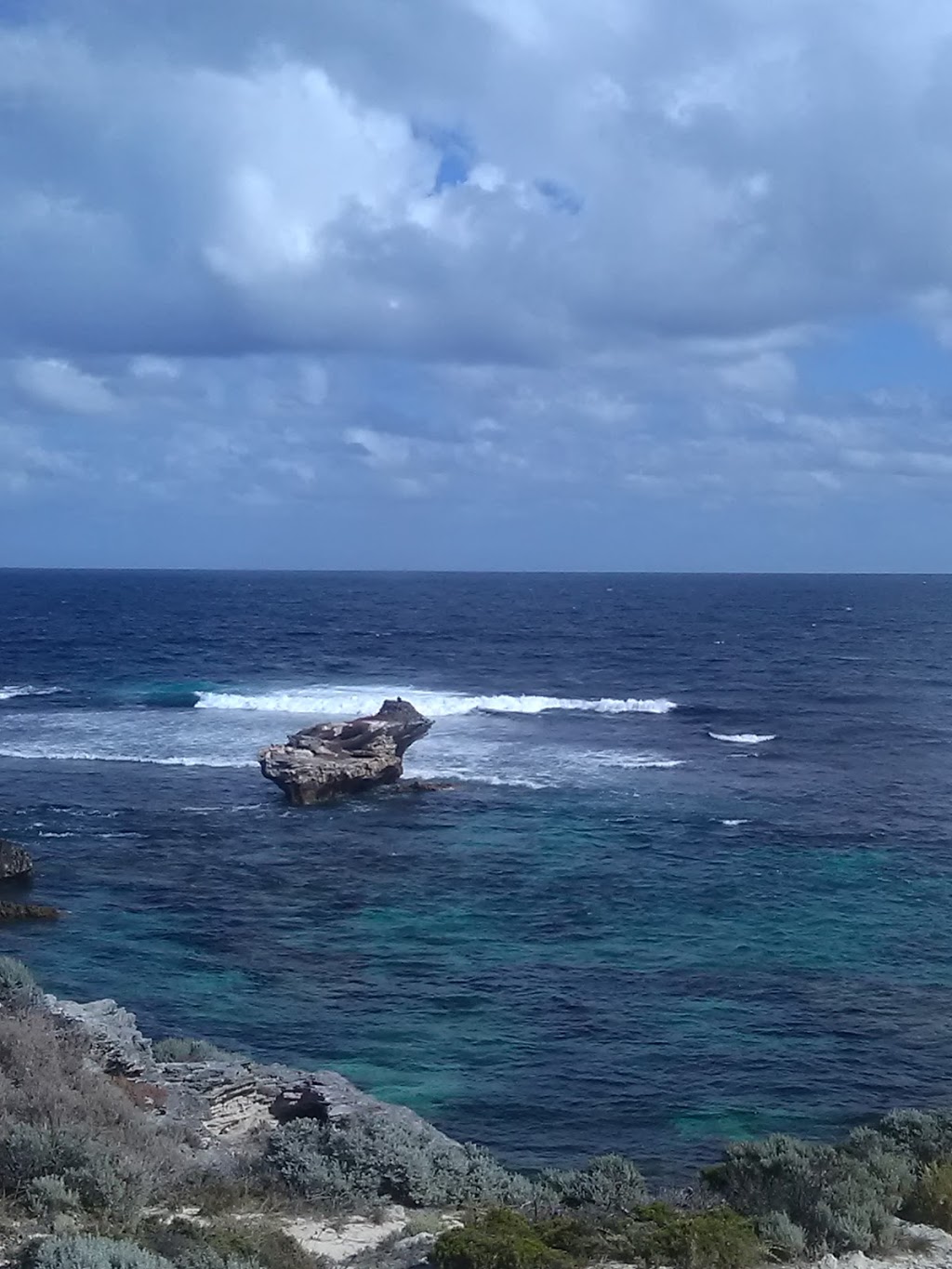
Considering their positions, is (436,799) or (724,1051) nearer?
(724,1051)

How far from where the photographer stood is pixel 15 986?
21.4 meters

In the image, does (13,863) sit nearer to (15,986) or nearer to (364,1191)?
(15,986)

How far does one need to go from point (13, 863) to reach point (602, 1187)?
77.1 ft

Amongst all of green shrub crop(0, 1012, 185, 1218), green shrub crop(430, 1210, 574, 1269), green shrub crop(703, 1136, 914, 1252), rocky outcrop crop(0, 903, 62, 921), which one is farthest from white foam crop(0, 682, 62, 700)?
green shrub crop(430, 1210, 574, 1269)

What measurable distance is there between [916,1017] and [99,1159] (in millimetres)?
17521

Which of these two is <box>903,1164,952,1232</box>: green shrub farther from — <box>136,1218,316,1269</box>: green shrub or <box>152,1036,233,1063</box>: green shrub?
<box>152,1036,233,1063</box>: green shrub

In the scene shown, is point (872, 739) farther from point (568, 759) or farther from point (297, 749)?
point (297, 749)

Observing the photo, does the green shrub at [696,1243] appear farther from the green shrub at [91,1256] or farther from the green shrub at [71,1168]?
the green shrub at [71,1168]

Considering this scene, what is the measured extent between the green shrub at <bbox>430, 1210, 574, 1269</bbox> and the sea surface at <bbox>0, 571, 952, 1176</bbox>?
7.80 m

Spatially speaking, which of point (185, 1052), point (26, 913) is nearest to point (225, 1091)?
point (185, 1052)

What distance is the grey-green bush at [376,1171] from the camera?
13.8 metres

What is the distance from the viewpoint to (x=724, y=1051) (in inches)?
907

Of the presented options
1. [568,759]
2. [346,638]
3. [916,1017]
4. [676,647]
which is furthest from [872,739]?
[346,638]

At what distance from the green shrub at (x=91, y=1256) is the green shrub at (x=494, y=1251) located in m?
2.51
